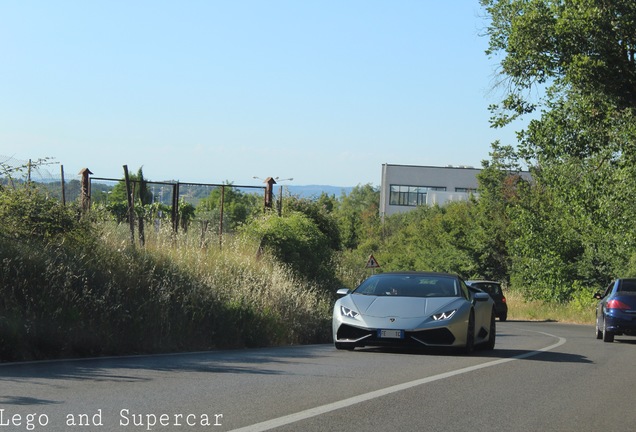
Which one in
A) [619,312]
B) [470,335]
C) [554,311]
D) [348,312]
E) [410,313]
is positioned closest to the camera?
[410,313]

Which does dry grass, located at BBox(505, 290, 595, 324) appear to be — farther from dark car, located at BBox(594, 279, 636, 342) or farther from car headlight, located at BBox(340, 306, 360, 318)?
car headlight, located at BBox(340, 306, 360, 318)

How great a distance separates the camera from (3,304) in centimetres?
1274

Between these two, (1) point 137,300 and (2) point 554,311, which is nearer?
(1) point 137,300

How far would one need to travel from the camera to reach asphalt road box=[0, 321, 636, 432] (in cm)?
774

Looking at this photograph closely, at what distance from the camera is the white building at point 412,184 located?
127m

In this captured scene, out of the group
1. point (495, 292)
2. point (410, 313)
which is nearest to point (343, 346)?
point (410, 313)

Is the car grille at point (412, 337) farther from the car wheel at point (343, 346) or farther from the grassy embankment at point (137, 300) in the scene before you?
the grassy embankment at point (137, 300)

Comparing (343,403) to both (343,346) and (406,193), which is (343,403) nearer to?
(343,346)

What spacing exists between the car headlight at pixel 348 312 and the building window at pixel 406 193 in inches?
4447

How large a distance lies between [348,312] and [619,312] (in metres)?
9.86

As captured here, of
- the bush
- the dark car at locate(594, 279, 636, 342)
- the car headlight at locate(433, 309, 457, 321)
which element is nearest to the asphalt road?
the car headlight at locate(433, 309, 457, 321)

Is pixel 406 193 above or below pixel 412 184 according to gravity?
below

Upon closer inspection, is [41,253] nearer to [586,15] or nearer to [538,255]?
[586,15]

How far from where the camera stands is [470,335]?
14.7 m
